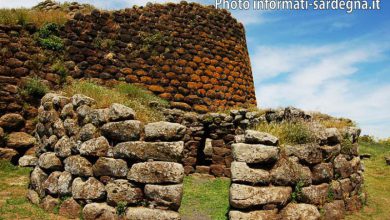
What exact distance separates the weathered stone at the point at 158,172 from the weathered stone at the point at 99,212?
61 cm

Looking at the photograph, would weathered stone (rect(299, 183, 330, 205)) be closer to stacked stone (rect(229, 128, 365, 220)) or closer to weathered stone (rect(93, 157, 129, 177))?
stacked stone (rect(229, 128, 365, 220))

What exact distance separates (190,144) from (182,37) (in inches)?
157

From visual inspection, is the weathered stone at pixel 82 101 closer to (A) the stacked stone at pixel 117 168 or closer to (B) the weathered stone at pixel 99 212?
(A) the stacked stone at pixel 117 168

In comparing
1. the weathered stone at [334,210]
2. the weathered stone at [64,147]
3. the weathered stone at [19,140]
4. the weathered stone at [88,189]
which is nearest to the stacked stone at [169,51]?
the weathered stone at [19,140]

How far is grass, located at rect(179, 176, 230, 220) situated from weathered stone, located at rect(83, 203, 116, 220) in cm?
218

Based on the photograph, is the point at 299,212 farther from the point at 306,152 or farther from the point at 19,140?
the point at 19,140

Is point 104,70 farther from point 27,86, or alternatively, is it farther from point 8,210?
point 8,210

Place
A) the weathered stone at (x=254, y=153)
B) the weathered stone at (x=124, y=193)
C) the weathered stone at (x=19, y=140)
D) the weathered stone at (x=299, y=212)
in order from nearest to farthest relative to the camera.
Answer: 1. the weathered stone at (x=124, y=193)
2. the weathered stone at (x=254, y=153)
3. the weathered stone at (x=299, y=212)
4. the weathered stone at (x=19, y=140)

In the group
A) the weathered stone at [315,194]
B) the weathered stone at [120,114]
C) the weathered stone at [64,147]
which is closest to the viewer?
the weathered stone at [120,114]

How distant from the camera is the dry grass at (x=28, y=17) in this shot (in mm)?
10999

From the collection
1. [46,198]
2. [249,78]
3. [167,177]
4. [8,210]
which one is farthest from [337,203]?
[249,78]

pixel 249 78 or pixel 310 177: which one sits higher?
pixel 249 78

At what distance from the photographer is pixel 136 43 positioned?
13.1 m

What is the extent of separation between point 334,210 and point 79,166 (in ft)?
15.6
